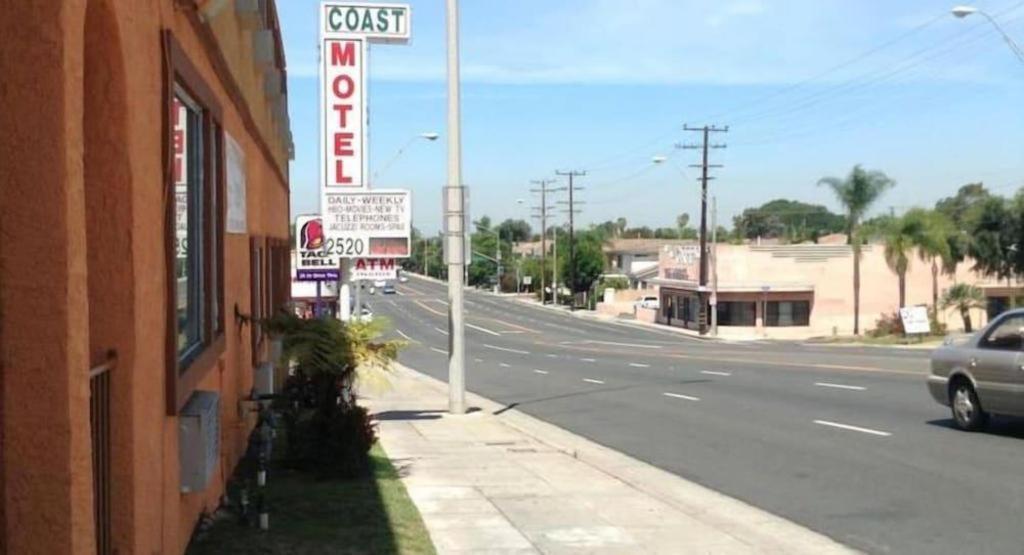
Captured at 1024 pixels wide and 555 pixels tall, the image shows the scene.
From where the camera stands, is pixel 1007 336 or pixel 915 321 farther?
pixel 915 321

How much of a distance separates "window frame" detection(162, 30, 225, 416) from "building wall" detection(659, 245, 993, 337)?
66.1 m

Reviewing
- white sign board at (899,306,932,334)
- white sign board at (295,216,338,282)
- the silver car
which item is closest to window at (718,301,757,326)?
white sign board at (899,306,932,334)

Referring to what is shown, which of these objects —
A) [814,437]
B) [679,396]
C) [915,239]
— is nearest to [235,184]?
[814,437]

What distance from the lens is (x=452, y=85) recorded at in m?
18.3

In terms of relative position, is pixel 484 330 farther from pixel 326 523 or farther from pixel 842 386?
pixel 326 523

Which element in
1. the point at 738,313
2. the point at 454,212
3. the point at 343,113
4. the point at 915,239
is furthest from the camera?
the point at 738,313

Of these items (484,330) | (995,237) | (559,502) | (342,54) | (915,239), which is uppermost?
(342,54)

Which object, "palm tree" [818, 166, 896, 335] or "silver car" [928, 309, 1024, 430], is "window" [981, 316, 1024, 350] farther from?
"palm tree" [818, 166, 896, 335]

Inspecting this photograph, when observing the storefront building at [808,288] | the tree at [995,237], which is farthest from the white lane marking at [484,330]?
the tree at [995,237]

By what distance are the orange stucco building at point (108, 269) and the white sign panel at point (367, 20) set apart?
13.0 m

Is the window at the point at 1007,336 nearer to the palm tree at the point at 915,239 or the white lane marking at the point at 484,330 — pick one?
the palm tree at the point at 915,239

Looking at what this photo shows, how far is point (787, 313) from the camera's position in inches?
2904

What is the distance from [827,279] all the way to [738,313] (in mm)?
6033

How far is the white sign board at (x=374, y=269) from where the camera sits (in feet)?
77.8
